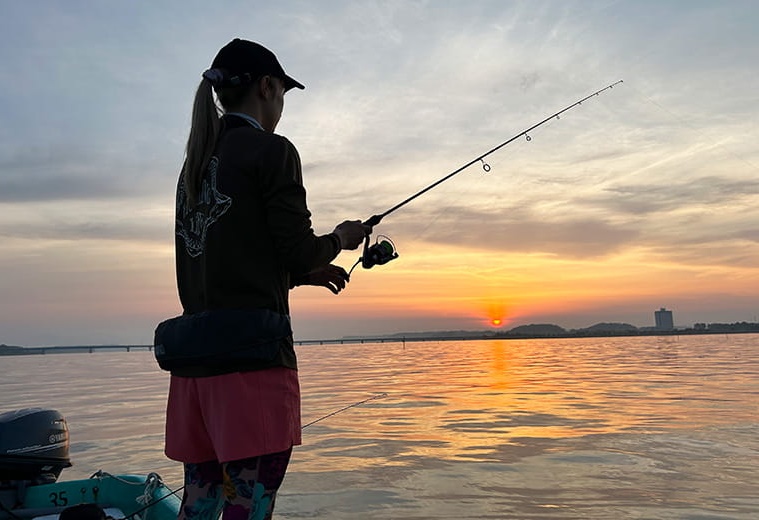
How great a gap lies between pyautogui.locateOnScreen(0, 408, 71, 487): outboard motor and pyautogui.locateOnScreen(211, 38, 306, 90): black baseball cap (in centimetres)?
270

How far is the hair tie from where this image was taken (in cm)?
219

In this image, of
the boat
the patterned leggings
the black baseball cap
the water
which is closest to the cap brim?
the black baseball cap

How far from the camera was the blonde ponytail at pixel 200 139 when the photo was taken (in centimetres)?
211

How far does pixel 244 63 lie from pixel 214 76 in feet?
0.39

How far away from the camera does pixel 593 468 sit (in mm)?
6332

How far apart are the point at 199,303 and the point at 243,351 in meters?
0.26

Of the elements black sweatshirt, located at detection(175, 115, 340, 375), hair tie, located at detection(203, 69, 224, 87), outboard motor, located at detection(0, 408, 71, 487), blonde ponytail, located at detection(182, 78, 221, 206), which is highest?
hair tie, located at detection(203, 69, 224, 87)

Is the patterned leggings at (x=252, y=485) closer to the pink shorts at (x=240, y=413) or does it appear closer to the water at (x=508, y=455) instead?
the pink shorts at (x=240, y=413)

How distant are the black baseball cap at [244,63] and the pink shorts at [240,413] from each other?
1.03m

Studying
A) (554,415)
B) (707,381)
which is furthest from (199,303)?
(707,381)

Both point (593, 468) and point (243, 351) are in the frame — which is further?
point (593, 468)

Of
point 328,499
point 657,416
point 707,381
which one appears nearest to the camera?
point 328,499

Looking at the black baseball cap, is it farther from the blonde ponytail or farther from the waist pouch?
the waist pouch

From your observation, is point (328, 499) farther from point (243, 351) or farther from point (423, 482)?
point (243, 351)
